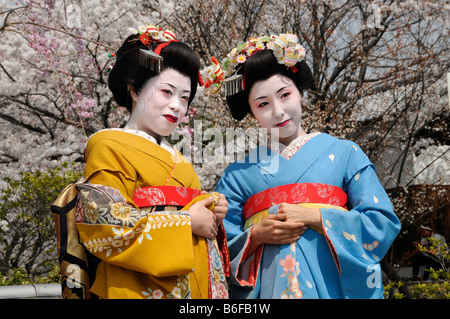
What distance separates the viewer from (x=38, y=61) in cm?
653

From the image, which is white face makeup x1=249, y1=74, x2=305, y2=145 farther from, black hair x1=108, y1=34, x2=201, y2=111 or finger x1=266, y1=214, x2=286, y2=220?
finger x1=266, y1=214, x2=286, y2=220

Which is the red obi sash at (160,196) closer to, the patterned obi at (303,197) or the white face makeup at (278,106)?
the patterned obi at (303,197)

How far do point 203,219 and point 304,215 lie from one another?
0.53 metres

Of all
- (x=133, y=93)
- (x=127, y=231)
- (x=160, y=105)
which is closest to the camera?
(x=127, y=231)

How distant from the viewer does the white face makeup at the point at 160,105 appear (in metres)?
2.62

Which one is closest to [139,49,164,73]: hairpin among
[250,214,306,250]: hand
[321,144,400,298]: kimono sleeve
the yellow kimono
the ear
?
the ear

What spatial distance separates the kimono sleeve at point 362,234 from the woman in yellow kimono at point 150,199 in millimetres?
592

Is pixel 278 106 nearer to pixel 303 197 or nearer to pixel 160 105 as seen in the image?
pixel 303 197

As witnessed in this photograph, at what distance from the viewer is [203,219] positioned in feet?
7.74

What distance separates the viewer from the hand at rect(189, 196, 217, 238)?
2.35 m

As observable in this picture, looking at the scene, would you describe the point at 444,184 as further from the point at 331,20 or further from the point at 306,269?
the point at 306,269

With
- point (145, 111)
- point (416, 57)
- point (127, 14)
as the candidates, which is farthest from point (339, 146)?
point (416, 57)

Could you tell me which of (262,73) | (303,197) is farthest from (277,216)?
(262,73)

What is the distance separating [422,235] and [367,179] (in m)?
7.18
